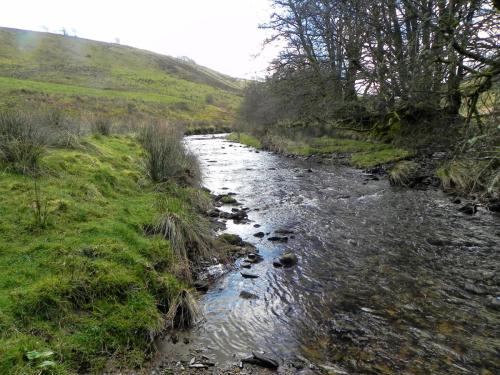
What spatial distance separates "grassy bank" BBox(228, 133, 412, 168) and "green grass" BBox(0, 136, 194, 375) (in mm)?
13851

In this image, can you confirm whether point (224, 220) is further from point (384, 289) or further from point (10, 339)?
point (10, 339)

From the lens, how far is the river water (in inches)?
194

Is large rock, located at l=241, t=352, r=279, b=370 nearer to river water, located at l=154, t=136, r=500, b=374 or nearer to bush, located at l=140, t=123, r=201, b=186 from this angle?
river water, located at l=154, t=136, r=500, b=374

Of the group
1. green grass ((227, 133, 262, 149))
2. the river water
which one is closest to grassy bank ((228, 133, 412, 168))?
green grass ((227, 133, 262, 149))

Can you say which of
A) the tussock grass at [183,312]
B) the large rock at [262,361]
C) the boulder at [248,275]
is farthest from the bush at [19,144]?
the large rock at [262,361]

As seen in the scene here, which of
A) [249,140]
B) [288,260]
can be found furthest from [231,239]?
[249,140]

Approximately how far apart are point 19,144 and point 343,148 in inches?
748

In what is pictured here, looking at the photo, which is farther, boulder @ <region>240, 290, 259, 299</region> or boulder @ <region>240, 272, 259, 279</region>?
boulder @ <region>240, 272, 259, 279</region>

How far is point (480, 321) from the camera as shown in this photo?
5512 mm

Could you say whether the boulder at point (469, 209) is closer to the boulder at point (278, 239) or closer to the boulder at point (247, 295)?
the boulder at point (278, 239)

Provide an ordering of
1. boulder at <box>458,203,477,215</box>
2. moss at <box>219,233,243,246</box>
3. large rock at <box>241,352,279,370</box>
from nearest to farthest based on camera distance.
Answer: large rock at <box>241,352,279,370</box>, moss at <box>219,233,243,246</box>, boulder at <box>458,203,477,215</box>

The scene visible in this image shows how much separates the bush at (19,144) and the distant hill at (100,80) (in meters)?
33.8

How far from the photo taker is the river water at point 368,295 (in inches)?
194

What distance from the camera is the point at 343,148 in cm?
2353
